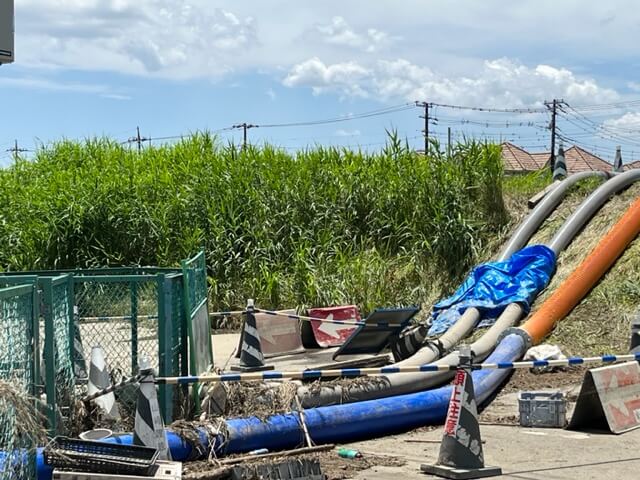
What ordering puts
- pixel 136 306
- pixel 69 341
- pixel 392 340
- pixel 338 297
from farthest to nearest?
pixel 338 297, pixel 392 340, pixel 136 306, pixel 69 341

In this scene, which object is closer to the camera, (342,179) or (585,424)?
(585,424)

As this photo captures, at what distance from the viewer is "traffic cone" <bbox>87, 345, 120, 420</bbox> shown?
311 inches

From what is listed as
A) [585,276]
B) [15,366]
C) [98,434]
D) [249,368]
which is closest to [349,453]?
[98,434]

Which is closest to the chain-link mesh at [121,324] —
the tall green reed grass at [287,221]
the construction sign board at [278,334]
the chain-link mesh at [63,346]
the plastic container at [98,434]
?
the chain-link mesh at [63,346]

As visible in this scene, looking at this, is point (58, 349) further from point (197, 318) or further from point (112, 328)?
point (197, 318)

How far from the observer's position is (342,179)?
18.8 meters

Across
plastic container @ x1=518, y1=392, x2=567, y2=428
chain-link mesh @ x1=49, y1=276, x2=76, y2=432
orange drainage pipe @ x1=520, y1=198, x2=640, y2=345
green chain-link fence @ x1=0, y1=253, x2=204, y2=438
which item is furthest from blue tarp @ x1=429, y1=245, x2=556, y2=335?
chain-link mesh @ x1=49, y1=276, x2=76, y2=432

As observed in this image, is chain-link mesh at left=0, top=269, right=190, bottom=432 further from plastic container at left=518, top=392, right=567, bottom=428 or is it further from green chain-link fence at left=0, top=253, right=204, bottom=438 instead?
plastic container at left=518, top=392, right=567, bottom=428

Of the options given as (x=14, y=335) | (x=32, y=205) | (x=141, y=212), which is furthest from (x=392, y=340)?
(x=32, y=205)

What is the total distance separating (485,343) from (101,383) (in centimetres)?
562

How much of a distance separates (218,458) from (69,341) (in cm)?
164

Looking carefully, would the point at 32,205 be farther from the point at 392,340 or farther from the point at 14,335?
the point at 14,335

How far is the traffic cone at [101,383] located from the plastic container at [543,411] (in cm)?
383

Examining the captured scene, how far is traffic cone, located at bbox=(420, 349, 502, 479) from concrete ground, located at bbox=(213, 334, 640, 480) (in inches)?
7.6
